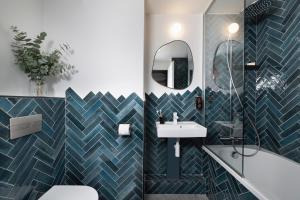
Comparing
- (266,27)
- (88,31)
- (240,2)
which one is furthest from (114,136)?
(266,27)

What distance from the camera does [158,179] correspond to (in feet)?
8.07

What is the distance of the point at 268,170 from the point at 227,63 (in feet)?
4.27

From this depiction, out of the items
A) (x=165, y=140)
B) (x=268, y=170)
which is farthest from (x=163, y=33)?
(x=268, y=170)

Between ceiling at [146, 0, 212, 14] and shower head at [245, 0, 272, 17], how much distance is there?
19.4 inches

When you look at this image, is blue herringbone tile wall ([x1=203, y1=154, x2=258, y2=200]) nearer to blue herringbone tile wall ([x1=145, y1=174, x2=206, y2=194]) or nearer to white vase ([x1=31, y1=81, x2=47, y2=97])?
blue herringbone tile wall ([x1=145, y1=174, x2=206, y2=194])

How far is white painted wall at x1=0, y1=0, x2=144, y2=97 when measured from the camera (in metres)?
1.94

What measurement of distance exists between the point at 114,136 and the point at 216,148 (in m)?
1.17

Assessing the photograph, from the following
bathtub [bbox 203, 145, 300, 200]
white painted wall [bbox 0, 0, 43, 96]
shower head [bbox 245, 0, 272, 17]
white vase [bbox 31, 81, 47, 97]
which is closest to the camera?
white painted wall [bbox 0, 0, 43, 96]

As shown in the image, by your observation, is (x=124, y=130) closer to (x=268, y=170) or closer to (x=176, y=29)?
(x=176, y=29)

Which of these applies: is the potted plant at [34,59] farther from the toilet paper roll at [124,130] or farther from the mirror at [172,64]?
the mirror at [172,64]

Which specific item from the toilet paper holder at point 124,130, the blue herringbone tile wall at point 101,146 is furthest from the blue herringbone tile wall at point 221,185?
the toilet paper holder at point 124,130

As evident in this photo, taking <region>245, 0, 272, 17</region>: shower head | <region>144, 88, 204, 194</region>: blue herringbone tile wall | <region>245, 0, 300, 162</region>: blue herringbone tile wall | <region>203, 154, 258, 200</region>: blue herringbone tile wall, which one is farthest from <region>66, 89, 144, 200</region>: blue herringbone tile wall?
<region>245, 0, 272, 17</region>: shower head

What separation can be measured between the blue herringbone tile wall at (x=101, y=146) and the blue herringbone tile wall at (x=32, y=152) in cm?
11

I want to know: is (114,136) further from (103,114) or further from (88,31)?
(88,31)
